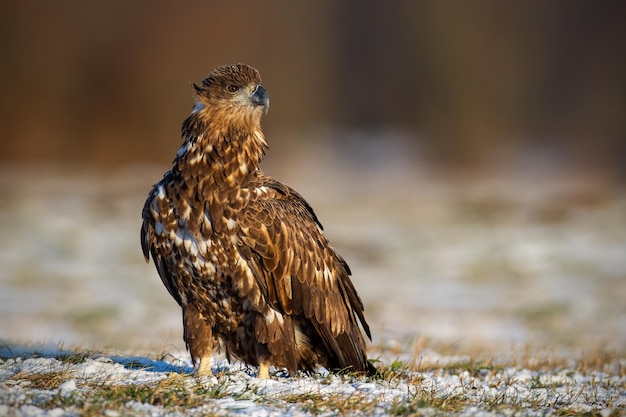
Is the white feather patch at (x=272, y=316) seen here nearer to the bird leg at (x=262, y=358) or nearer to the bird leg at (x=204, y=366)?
the bird leg at (x=262, y=358)

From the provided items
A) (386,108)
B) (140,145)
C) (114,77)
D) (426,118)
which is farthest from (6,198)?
(386,108)

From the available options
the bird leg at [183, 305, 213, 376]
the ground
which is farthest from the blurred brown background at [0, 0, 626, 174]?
the bird leg at [183, 305, 213, 376]

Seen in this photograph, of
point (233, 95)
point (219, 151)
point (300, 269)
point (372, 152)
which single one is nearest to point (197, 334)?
point (300, 269)

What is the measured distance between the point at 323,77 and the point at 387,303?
3470cm

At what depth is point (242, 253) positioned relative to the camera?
256 inches

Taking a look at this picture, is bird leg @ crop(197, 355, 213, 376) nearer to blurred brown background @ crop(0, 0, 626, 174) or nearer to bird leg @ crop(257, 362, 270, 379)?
bird leg @ crop(257, 362, 270, 379)

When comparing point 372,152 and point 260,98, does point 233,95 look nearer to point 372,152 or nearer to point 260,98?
point 260,98

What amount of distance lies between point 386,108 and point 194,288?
53.7 meters

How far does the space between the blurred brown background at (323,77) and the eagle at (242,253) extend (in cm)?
2685

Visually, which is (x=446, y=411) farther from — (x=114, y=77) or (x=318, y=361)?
(x=114, y=77)

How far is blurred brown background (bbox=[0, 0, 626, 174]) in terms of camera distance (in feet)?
111

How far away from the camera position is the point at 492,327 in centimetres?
1284

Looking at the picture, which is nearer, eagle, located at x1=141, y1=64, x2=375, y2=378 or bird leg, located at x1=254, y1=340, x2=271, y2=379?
eagle, located at x1=141, y1=64, x2=375, y2=378

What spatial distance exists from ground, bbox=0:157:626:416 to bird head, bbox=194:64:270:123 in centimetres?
196
